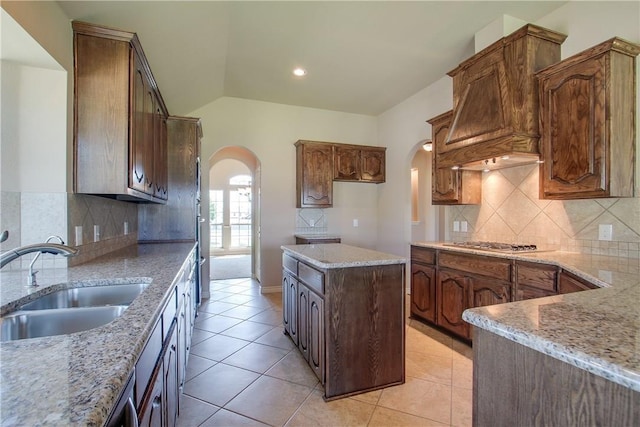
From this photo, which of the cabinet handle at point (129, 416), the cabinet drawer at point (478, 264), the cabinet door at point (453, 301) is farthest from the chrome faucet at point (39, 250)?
the cabinet door at point (453, 301)

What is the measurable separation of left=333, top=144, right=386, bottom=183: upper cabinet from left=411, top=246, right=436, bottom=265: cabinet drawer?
73.8 inches

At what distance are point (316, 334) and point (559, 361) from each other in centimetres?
171

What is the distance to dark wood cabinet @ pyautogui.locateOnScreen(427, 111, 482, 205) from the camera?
3.29 metres

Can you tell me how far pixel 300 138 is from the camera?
16.7ft

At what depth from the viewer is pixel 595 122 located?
82.0 inches

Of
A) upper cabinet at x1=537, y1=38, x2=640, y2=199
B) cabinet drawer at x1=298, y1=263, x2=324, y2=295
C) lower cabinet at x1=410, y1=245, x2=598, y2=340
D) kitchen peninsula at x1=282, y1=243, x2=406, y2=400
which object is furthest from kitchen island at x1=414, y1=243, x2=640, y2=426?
upper cabinet at x1=537, y1=38, x2=640, y2=199

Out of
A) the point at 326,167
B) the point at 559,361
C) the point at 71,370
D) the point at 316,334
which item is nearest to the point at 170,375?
the point at 71,370

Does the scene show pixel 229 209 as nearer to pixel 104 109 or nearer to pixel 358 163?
pixel 358 163

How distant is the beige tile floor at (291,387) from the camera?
1874mm

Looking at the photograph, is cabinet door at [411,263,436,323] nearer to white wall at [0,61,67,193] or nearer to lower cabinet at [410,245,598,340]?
lower cabinet at [410,245,598,340]

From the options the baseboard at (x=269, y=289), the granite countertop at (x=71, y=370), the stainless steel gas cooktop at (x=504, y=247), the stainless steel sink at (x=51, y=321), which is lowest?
the baseboard at (x=269, y=289)

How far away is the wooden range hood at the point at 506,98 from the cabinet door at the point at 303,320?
1.94 m

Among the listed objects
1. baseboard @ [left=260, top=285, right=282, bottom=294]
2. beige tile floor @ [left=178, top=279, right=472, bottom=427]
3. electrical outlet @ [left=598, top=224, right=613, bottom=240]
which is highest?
electrical outlet @ [left=598, top=224, right=613, bottom=240]

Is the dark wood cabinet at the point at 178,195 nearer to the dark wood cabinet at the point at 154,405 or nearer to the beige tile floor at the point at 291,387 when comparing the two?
the beige tile floor at the point at 291,387
